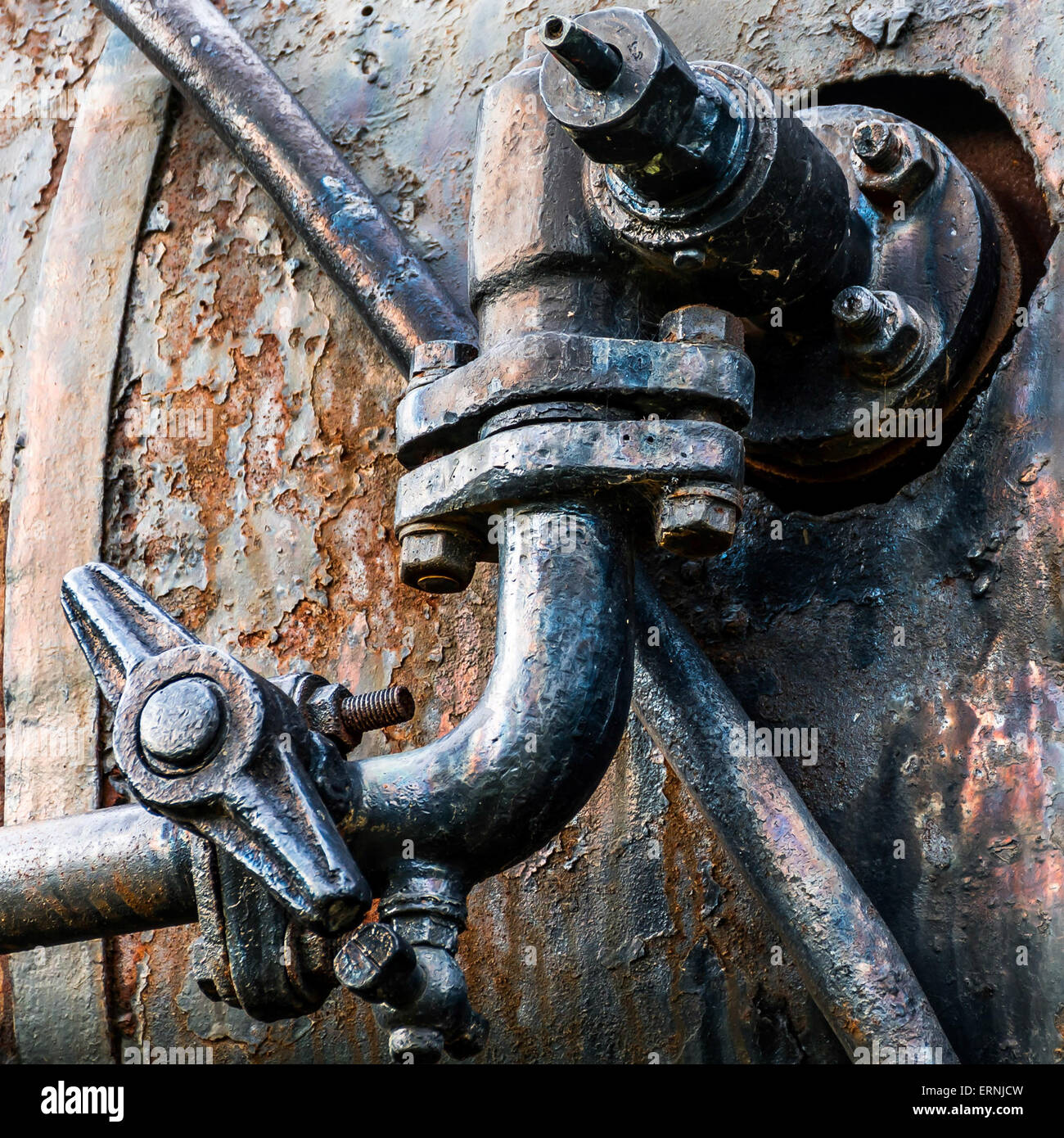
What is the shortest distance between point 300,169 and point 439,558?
0.44 meters

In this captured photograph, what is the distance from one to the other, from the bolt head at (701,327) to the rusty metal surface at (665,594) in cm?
22

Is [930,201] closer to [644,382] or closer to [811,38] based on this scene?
[811,38]

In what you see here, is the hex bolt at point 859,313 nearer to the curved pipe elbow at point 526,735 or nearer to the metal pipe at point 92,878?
the curved pipe elbow at point 526,735

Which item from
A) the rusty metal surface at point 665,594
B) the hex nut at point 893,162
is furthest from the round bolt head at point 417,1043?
the hex nut at point 893,162

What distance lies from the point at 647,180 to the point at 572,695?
12.6 inches

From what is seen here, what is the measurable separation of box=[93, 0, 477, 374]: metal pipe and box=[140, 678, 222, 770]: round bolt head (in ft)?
1.36

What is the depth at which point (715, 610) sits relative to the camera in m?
1.09

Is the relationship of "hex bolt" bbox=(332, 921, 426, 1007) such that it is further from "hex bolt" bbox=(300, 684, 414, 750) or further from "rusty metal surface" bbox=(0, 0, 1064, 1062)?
"rusty metal surface" bbox=(0, 0, 1064, 1062)

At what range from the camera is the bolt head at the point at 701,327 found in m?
0.91

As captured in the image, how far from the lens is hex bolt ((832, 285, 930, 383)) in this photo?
963mm

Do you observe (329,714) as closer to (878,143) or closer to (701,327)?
(701,327)

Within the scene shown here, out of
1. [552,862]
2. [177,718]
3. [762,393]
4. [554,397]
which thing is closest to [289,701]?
[177,718]

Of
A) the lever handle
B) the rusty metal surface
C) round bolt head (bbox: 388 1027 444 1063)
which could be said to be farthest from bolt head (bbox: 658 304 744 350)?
round bolt head (bbox: 388 1027 444 1063)

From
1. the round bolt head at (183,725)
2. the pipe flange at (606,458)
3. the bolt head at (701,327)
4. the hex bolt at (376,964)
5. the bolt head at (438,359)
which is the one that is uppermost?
the bolt head at (438,359)
